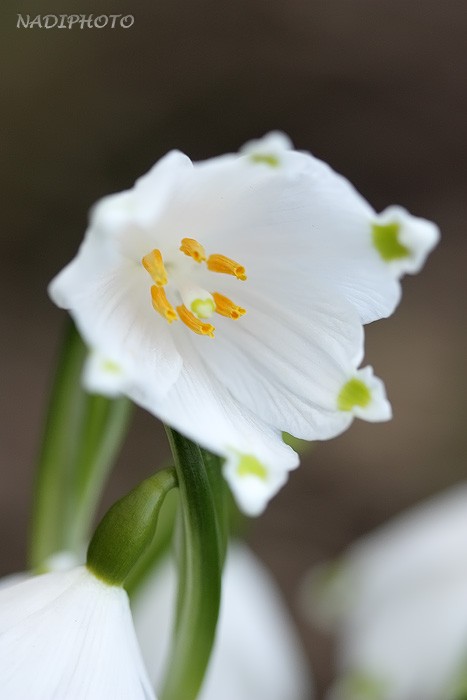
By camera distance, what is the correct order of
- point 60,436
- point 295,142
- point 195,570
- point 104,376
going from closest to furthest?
point 104,376, point 195,570, point 60,436, point 295,142

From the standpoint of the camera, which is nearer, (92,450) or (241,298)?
(241,298)

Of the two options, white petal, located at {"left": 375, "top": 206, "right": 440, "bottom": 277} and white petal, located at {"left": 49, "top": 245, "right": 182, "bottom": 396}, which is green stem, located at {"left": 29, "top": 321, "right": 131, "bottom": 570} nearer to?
white petal, located at {"left": 49, "top": 245, "right": 182, "bottom": 396}

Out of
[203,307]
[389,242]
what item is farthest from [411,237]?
[203,307]

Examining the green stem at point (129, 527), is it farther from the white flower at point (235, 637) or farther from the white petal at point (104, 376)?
the white flower at point (235, 637)

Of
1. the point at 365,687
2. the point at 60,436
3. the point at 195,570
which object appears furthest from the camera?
the point at 365,687

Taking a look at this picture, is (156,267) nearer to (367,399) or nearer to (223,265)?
(223,265)

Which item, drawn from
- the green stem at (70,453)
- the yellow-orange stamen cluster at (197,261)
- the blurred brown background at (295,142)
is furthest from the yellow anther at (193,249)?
the blurred brown background at (295,142)
